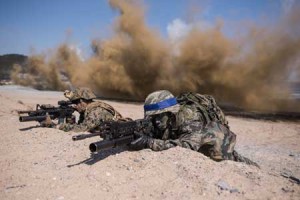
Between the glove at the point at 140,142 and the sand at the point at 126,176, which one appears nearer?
the sand at the point at 126,176

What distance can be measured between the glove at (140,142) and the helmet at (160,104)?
35 centimetres

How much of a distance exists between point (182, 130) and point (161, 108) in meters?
0.47

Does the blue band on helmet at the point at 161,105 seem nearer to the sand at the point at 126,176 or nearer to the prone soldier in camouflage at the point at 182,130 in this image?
the prone soldier in camouflage at the point at 182,130

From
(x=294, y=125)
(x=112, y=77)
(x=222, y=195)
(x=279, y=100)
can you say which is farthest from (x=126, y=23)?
(x=222, y=195)

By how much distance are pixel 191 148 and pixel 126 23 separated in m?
18.3

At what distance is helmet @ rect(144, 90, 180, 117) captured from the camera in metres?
4.41

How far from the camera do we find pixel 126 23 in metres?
21.6

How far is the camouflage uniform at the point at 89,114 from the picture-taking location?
712cm

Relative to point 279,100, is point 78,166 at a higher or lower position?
lower

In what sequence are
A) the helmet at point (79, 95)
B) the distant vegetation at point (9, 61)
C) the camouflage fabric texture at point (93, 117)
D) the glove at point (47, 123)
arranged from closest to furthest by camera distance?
1. the camouflage fabric texture at point (93, 117)
2. the glove at point (47, 123)
3. the helmet at point (79, 95)
4. the distant vegetation at point (9, 61)

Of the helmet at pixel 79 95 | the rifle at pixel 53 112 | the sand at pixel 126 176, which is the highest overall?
the helmet at pixel 79 95

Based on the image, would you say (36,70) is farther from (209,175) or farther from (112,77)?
(209,175)

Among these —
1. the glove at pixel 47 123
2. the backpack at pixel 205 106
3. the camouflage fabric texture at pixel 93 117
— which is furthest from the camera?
the glove at pixel 47 123

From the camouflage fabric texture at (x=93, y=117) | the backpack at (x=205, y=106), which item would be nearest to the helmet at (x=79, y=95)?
the camouflage fabric texture at (x=93, y=117)
